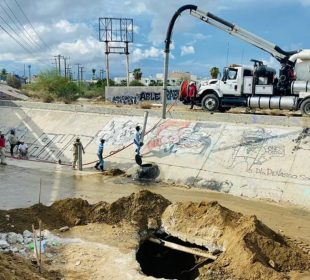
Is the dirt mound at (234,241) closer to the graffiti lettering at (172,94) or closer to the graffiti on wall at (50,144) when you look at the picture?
the graffiti on wall at (50,144)

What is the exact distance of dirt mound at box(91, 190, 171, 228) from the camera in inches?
469

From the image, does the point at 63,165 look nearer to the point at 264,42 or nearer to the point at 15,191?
the point at 15,191

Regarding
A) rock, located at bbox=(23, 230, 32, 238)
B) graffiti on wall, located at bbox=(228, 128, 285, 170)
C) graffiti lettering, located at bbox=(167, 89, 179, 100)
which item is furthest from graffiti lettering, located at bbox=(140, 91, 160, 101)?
rock, located at bbox=(23, 230, 32, 238)

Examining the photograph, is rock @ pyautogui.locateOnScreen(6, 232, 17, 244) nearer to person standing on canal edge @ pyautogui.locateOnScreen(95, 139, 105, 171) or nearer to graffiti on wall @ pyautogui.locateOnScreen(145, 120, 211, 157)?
person standing on canal edge @ pyautogui.locateOnScreen(95, 139, 105, 171)

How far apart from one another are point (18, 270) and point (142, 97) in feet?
105

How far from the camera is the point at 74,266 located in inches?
361

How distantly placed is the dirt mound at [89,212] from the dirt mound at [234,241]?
51 centimetres

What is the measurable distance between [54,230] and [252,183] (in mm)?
8719

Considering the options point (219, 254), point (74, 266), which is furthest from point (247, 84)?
point (74, 266)

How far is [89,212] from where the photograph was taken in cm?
1220

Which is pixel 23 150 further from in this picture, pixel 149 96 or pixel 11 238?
pixel 149 96

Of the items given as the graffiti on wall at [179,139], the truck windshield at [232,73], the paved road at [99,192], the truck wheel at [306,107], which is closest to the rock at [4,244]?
the paved road at [99,192]

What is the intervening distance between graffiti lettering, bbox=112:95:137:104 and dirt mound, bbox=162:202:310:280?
90.3 feet

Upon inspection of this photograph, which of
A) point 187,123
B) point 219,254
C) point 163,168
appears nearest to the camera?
point 219,254
